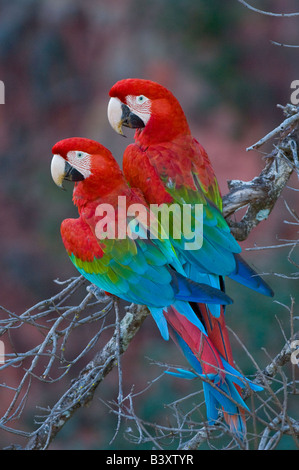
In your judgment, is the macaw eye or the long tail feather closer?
the long tail feather

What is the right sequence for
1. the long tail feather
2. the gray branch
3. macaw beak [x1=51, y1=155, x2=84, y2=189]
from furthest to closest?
the gray branch
macaw beak [x1=51, y1=155, x2=84, y2=189]
the long tail feather

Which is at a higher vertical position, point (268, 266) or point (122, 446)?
point (268, 266)

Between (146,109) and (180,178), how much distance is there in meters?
0.17

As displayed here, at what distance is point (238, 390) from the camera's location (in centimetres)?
120

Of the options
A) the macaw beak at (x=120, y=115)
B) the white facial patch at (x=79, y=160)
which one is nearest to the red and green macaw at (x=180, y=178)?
the macaw beak at (x=120, y=115)

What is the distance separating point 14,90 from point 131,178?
2.86 m

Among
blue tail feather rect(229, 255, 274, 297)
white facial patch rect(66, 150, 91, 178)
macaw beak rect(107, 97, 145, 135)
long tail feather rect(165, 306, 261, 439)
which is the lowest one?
long tail feather rect(165, 306, 261, 439)

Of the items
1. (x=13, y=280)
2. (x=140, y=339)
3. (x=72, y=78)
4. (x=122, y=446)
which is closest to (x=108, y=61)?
(x=72, y=78)

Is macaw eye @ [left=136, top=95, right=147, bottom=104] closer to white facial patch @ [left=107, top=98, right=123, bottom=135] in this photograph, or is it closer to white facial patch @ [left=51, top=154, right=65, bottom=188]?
white facial patch @ [left=107, top=98, right=123, bottom=135]

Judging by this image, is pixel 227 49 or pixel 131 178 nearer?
pixel 131 178

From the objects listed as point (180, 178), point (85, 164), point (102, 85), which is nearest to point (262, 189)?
point (180, 178)

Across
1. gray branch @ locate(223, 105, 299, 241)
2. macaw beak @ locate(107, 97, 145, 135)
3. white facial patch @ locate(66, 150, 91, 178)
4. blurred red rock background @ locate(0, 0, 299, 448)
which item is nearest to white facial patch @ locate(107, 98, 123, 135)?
macaw beak @ locate(107, 97, 145, 135)

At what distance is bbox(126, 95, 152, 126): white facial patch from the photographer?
51.8 inches
